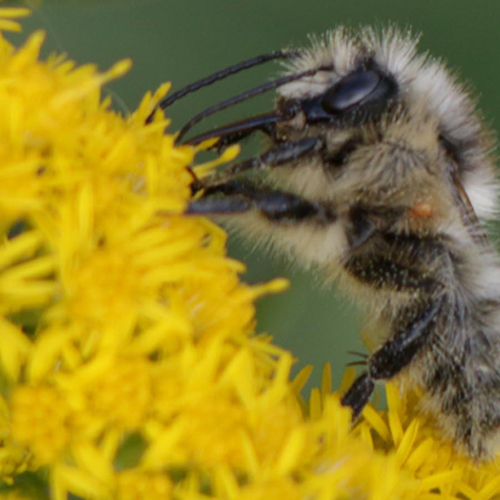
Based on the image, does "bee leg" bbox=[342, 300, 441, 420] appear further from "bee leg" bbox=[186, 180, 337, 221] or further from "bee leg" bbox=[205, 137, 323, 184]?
"bee leg" bbox=[205, 137, 323, 184]

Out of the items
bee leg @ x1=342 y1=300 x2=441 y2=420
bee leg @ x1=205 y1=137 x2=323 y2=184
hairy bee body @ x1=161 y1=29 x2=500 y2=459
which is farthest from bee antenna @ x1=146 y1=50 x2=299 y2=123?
bee leg @ x1=342 y1=300 x2=441 y2=420

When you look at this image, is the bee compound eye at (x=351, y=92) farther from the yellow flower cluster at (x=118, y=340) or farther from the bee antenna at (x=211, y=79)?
the yellow flower cluster at (x=118, y=340)

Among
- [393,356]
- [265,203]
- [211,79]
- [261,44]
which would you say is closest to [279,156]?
[265,203]

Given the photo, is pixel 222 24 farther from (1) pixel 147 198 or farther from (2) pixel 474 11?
(1) pixel 147 198

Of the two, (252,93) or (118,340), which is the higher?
(252,93)

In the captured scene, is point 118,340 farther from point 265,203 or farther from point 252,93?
point 252,93
